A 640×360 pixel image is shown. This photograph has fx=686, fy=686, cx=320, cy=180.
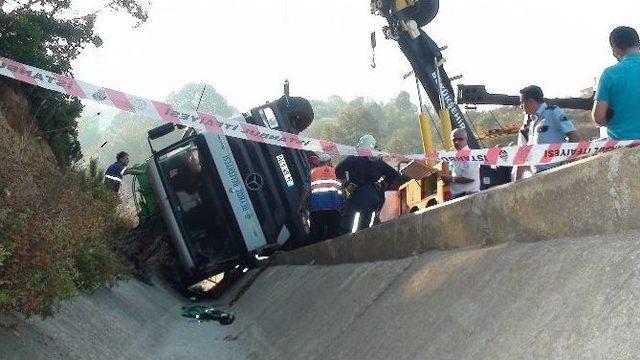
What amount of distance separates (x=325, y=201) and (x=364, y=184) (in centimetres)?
81

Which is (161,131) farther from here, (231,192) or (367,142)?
(367,142)

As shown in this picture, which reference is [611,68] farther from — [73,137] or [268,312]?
[73,137]

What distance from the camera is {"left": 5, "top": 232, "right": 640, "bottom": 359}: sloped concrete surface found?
7.50 feet

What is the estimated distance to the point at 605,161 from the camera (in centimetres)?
280

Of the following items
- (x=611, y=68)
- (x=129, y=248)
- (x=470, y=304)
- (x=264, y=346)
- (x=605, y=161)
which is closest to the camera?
(x=605, y=161)

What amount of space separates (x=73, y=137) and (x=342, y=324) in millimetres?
13750

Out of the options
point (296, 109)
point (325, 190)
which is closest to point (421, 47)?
point (296, 109)

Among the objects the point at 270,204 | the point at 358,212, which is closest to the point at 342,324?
the point at 358,212

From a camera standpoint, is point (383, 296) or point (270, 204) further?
point (270, 204)

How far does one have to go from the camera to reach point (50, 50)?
58.5 feet

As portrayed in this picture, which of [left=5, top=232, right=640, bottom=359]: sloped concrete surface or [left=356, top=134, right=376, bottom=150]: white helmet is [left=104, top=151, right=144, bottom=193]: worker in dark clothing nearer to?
[left=356, top=134, right=376, bottom=150]: white helmet

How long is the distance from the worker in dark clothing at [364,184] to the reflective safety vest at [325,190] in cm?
45

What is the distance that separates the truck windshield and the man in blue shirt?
685cm

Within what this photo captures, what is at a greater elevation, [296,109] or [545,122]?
[296,109]
